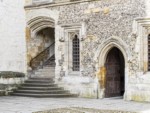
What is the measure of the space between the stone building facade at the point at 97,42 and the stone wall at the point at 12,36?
1.03 feet

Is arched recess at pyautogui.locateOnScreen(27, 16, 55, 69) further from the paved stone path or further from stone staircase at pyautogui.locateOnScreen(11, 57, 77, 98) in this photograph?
the paved stone path

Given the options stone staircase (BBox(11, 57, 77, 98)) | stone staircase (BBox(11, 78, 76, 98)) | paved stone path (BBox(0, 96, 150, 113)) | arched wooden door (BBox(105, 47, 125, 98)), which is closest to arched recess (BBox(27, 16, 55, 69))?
stone staircase (BBox(11, 57, 77, 98))

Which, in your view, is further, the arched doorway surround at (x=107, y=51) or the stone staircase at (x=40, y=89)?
the stone staircase at (x=40, y=89)

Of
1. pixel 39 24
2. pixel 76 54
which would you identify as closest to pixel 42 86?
pixel 76 54

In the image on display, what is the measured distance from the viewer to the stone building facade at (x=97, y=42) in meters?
14.2

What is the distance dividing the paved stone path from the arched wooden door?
93 cm

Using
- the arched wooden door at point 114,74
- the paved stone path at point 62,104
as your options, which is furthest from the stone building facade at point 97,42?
the paved stone path at point 62,104

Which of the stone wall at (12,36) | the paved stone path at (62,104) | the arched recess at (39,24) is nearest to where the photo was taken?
the paved stone path at (62,104)

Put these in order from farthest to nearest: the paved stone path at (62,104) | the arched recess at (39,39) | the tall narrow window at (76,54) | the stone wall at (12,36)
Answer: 1. the arched recess at (39,39)
2. the stone wall at (12,36)
3. the tall narrow window at (76,54)
4. the paved stone path at (62,104)

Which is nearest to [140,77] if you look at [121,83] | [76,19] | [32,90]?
[121,83]

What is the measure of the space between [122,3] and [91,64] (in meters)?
2.75

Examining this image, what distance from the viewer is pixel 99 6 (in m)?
15.3

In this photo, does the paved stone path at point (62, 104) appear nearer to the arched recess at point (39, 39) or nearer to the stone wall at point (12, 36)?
the stone wall at point (12, 36)

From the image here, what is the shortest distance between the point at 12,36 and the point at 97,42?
408 centimetres
